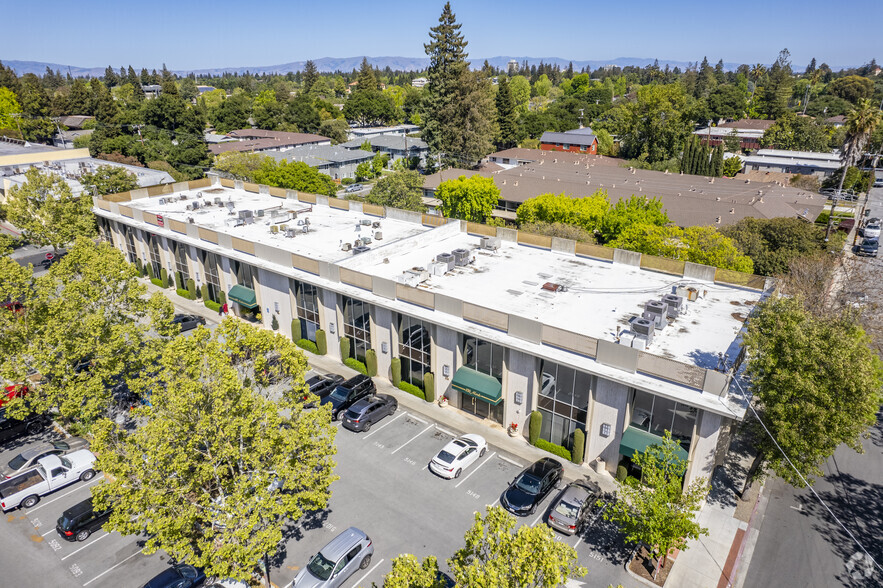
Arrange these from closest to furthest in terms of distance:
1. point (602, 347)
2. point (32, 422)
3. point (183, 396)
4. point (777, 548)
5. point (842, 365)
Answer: point (183, 396)
point (842, 365)
point (777, 548)
point (602, 347)
point (32, 422)

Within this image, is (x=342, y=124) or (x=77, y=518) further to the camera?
(x=342, y=124)

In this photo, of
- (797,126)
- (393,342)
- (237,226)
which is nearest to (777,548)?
(393,342)

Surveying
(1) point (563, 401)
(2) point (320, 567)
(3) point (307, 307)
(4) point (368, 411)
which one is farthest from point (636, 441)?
(3) point (307, 307)

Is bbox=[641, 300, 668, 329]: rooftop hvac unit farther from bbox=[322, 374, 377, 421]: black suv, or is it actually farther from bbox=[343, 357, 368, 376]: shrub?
bbox=[343, 357, 368, 376]: shrub

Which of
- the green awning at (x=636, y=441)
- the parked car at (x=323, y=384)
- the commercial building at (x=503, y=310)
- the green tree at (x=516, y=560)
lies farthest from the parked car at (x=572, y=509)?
the parked car at (x=323, y=384)

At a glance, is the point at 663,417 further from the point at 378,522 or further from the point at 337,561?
the point at 337,561

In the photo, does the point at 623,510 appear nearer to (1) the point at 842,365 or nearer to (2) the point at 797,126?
(1) the point at 842,365

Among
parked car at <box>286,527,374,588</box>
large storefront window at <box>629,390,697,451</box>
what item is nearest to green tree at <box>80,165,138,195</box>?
parked car at <box>286,527,374,588</box>
